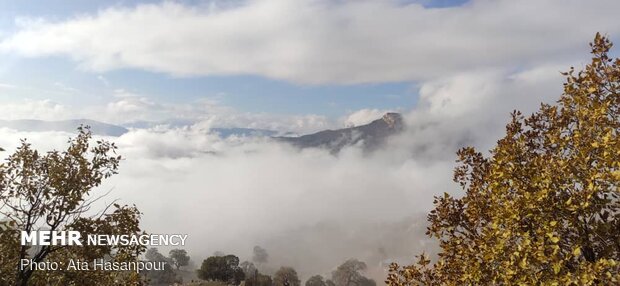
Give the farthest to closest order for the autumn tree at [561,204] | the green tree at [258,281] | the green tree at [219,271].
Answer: the green tree at [219,271] → the green tree at [258,281] → the autumn tree at [561,204]

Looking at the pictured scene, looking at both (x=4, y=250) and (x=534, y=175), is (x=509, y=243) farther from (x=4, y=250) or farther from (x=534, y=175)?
(x=4, y=250)

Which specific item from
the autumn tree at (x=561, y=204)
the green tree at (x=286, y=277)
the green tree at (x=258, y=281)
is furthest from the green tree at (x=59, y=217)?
the green tree at (x=286, y=277)

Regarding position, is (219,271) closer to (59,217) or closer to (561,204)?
(59,217)

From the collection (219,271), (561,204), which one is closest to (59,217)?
(561,204)

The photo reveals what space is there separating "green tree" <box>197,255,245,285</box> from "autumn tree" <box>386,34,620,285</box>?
126437mm

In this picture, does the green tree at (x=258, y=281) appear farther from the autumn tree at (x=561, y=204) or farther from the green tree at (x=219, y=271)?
the autumn tree at (x=561, y=204)

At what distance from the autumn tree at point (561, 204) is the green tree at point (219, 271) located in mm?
126437

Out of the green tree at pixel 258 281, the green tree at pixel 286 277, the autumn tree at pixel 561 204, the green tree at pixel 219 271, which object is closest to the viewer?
the autumn tree at pixel 561 204

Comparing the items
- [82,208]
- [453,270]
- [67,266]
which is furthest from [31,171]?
[453,270]

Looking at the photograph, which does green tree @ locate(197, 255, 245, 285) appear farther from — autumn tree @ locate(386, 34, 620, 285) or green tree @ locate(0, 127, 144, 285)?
autumn tree @ locate(386, 34, 620, 285)

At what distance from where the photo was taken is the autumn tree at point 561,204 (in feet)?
35.3

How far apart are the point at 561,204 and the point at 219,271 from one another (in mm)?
130698

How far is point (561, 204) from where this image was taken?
1155 centimetres

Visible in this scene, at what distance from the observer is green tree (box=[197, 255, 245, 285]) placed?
131 meters
